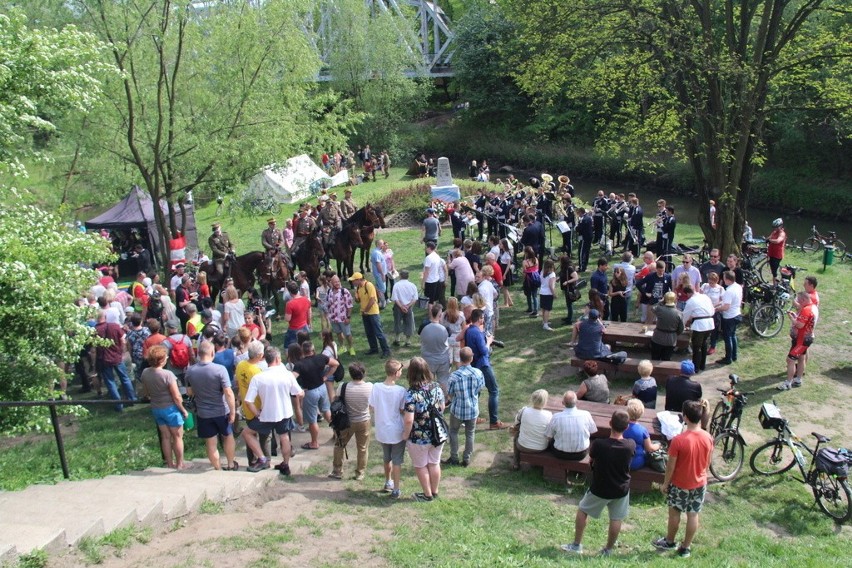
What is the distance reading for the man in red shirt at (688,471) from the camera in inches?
277

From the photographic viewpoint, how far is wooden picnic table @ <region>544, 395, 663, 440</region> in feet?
28.8

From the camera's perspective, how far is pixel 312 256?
17172mm

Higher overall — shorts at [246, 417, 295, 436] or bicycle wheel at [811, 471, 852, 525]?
shorts at [246, 417, 295, 436]

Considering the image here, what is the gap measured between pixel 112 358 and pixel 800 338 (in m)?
10.3

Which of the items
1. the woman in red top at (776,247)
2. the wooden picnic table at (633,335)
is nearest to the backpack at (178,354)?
the wooden picnic table at (633,335)

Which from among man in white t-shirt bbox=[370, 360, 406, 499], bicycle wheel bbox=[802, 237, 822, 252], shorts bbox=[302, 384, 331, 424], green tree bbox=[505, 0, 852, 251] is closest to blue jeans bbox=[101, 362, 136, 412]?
shorts bbox=[302, 384, 331, 424]

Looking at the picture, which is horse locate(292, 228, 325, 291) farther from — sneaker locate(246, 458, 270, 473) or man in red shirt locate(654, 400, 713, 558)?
man in red shirt locate(654, 400, 713, 558)

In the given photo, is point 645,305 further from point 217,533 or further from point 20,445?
point 20,445

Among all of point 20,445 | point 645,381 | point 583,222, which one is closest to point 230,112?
point 583,222

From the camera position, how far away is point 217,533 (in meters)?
6.83

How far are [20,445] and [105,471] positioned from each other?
Answer: 2.69 meters

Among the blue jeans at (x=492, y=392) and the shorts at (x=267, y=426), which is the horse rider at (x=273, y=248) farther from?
the shorts at (x=267, y=426)

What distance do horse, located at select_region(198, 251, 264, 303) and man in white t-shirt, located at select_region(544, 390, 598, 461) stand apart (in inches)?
380

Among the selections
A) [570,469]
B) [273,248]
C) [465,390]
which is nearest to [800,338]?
[570,469]
